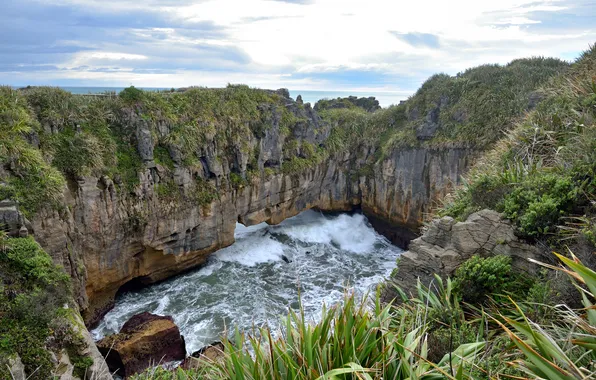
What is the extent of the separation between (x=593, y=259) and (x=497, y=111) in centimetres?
1955

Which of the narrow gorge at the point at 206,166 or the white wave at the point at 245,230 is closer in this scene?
the narrow gorge at the point at 206,166

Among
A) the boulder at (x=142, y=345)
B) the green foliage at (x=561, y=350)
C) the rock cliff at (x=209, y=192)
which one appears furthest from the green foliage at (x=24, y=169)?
the green foliage at (x=561, y=350)

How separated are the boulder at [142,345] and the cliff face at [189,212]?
1538 millimetres

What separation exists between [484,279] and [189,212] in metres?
13.5

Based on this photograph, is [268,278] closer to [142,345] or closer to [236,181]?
[236,181]

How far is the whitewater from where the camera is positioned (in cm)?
1444

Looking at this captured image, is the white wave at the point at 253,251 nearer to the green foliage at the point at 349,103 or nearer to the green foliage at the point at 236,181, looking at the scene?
the green foliage at the point at 236,181

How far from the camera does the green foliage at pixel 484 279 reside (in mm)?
4895

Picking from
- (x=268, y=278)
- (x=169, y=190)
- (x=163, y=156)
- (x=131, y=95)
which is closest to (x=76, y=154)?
(x=163, y=156)

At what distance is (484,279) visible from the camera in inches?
195

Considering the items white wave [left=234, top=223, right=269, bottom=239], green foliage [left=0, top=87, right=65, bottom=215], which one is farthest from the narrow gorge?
white wave [left=234, top=223, right=269, bottom=239]

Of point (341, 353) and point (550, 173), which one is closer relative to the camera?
point (341, 353)

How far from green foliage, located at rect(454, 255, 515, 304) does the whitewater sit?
5405 mm

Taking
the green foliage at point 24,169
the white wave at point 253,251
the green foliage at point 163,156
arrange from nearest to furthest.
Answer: the green foliage at point 24,169
the green foliage at point 163,156
the white wave at point 253,251
